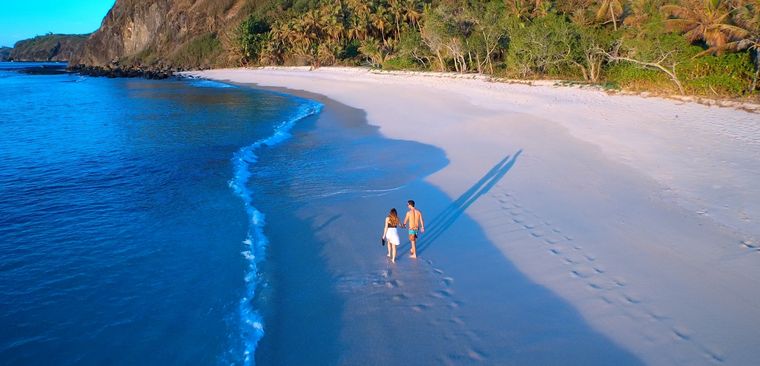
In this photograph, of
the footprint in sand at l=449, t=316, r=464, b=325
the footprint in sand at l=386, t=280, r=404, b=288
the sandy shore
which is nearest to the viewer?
the sandy shore

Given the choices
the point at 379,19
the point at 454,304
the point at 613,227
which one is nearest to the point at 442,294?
the point at 454,304

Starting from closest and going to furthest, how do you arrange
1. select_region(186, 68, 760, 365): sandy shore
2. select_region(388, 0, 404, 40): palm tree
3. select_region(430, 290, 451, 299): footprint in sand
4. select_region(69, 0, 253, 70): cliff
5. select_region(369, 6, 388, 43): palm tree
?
select_region(186, 68, 760, 365): sandy shore → select_region(430, 290, 451, 299): footprint in sand → select_region(388, 0, 404, 40): palm tree → select_region(369, 6, 388, 43): palm tree → select_region(69, 0, 253, 70): cliff

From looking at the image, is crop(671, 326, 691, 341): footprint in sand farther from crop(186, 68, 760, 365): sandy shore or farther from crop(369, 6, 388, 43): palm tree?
crop(369, 6, 388, 43): palm tree

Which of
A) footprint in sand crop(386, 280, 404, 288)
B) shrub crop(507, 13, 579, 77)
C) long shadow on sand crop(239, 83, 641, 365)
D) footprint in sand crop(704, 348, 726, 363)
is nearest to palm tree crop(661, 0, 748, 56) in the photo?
shrub crop(507, 13, 579, 77)

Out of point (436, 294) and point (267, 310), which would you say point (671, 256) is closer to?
point (436, 294)

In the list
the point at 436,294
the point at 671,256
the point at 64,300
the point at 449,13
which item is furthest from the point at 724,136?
the point at 449,13
